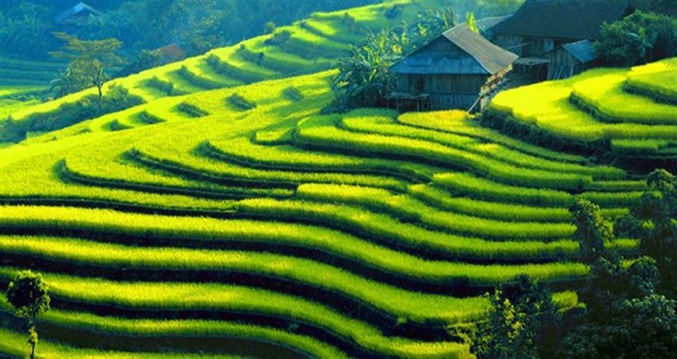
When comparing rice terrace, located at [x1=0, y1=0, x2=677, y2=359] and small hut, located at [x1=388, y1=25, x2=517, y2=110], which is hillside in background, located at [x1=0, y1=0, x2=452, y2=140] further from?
small hut, located at [x1=388, y1=25, x2=517, y2=110]

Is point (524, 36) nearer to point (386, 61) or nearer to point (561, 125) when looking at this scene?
point (386, 61)

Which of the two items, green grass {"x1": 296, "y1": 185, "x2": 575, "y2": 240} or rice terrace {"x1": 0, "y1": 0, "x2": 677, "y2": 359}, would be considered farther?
green grass {"x1": 296, "y1": 185, "x2": 575, "y2": 240}

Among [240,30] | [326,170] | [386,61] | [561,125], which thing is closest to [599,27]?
[386,61]

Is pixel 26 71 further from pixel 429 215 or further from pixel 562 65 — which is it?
pixel 429 215

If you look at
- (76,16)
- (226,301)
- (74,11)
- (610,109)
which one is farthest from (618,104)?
(74,11)

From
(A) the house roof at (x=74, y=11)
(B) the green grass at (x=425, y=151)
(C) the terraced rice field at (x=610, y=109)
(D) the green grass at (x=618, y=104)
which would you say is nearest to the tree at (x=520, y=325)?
(B) the green grass at (x=425, y=151)

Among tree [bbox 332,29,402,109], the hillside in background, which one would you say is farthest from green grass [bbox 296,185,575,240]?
the hillside in background
